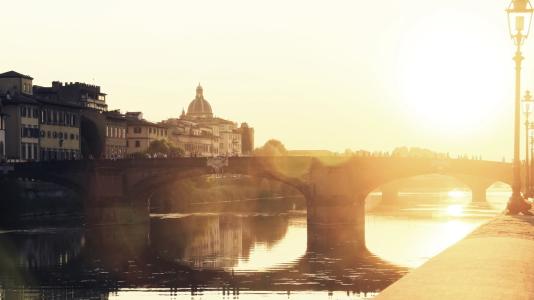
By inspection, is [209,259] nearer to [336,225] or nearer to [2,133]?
[336,225]

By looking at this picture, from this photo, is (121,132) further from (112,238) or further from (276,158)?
(112,238)

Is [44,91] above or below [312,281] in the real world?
above

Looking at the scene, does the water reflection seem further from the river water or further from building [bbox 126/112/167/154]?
building [bbox 126/112/167/154]

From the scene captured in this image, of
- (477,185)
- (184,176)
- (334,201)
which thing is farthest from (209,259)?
(477,185)

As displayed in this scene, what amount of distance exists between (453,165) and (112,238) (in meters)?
39.0

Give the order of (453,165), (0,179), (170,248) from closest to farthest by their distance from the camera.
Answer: (170,248) < (0,179) < (453,165)

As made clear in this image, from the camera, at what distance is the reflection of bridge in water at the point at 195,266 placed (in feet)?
159

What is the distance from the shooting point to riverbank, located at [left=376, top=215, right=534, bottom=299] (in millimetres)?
11266

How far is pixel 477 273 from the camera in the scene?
13.4 metres

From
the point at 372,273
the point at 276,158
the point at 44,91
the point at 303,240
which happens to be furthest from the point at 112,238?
the point at 44,91

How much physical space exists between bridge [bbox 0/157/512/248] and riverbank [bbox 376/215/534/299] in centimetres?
7171

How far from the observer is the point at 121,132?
146m

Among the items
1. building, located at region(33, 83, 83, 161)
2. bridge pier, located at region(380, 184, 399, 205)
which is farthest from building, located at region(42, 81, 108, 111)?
bridge pier, located at region(380, 184, 399, 205)

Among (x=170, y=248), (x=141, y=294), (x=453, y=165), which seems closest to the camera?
(x=141, y=294)
